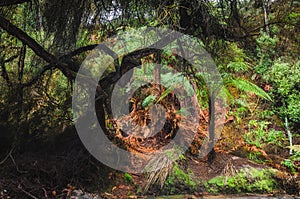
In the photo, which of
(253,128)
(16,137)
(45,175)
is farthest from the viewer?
(253,128)

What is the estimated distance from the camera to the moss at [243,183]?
9.16 feet

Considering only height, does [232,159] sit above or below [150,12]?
below

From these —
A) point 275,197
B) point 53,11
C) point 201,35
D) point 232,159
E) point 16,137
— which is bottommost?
point 275,197

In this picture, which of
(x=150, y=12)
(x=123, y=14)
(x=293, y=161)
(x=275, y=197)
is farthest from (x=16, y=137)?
(x=293, y=161)

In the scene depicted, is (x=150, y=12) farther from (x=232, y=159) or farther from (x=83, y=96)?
(x=232, y=159)

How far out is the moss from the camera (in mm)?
2793

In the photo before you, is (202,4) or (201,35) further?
(201,35)

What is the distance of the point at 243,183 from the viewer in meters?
2.86

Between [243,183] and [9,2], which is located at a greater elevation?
[9,2]

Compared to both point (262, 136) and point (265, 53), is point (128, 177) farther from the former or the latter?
point (265, 53)

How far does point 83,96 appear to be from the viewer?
2941mm

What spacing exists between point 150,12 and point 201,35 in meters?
0.75

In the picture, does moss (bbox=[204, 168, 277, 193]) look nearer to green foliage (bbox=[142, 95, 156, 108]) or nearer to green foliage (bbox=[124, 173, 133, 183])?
green foliage (bbox=[124, 173, 133, 183])

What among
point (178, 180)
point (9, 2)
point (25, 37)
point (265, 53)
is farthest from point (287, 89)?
point (9, 2)
